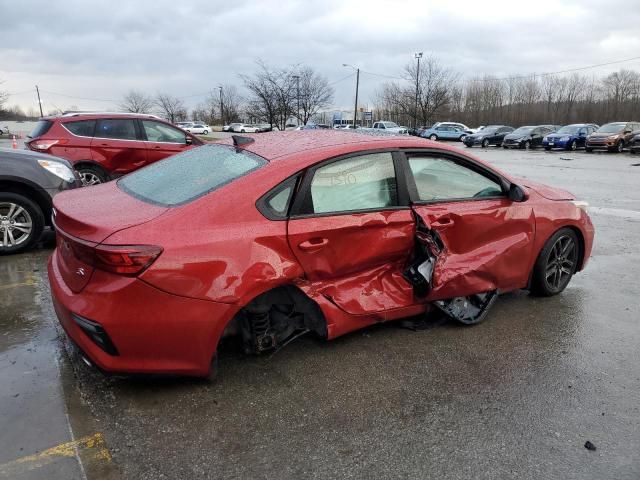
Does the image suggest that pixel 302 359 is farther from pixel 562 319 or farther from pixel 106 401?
pixel 562 319

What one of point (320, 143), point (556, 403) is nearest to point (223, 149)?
point (320, 143)

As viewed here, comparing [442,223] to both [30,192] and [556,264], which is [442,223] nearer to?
[556,264]

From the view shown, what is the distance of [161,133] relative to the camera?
973cm

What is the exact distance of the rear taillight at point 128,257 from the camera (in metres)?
2.51

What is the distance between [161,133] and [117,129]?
32.7 inches

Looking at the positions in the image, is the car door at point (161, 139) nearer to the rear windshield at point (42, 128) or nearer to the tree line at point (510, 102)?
the rear windshield at point (42, 128)

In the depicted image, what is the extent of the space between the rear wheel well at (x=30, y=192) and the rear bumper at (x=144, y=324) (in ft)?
11.9

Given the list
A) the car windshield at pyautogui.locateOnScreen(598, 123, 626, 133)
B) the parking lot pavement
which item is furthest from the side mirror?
the car windshield at pyautogui.locateOnScreen(598, 123, 626, 133)

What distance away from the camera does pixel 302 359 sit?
3.37 meters

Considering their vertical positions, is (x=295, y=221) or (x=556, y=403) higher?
(x=295, y=221)

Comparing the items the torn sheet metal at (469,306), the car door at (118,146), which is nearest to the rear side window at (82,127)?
the car door at (118,146)

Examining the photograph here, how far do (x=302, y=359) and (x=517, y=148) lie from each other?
34485 mm

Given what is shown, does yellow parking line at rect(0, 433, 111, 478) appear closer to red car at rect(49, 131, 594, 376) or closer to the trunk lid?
red car at rect(49, 131, 594, 376)

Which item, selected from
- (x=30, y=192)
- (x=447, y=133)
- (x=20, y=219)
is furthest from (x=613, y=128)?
(x=20, y=219)
